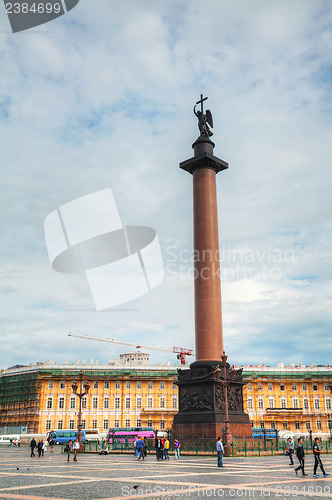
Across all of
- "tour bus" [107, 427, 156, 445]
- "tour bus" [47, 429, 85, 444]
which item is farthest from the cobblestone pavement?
"tour bus" [47, 429, 85, 444]

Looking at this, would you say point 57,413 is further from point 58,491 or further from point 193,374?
point 58,491

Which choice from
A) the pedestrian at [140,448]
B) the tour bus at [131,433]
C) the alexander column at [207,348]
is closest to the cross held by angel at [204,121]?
the alexander column at [207,348]

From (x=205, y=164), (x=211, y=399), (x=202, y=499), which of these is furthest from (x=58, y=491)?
(x=205, y=164)

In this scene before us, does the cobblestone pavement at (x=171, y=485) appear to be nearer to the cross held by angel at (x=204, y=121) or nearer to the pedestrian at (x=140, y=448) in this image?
the pedestrian at (x=140, y=448)

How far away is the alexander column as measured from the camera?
35219mm

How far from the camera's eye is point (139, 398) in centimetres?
9356

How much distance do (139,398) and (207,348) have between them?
60.2 meters

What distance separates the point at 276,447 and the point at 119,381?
59.1 m

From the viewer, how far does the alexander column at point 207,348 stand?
1387 inches

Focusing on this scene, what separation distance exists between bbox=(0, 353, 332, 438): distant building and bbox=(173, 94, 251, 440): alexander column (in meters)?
57.4

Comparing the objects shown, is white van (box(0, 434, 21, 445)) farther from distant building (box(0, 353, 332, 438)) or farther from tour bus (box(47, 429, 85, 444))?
tour bus (box(47, 429, 85, 444))

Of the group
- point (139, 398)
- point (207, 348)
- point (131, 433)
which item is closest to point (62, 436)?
point (131, 433)

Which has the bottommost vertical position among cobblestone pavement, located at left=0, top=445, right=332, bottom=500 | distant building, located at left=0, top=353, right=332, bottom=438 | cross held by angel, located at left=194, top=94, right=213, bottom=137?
cobblestone pavement, located at left=0, top=445, right=332, bottom=500

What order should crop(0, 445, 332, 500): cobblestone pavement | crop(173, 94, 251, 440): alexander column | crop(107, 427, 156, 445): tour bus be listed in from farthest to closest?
crop(107, 427, 156, 445): tour bus < crop(173, 94, 251, 440): alexander column < crop(0, 445, 332, 500): cobblestone pavement
